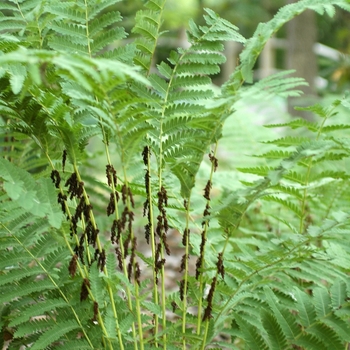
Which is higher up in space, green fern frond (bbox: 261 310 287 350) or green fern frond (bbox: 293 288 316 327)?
green fern frond (bbox: 293 288 316 327)

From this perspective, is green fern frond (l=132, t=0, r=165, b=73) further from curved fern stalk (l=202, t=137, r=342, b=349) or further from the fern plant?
curved fern stalk (l=202, t=137, r=342, b=349)

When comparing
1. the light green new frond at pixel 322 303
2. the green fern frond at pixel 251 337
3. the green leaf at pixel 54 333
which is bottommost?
the green leaf at pixel 54 333

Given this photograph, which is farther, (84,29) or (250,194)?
(84,29)

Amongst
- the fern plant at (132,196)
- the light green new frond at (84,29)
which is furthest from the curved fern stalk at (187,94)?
the light green new frond at (84,29)

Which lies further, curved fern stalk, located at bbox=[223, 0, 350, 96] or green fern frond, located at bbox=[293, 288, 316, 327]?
green fern frond, located at bbox=[293, 288, 316, 327]

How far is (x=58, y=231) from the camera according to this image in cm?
112

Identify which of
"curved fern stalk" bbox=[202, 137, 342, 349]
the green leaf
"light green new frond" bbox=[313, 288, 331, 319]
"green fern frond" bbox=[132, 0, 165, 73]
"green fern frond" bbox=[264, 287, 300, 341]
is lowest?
the green leaf

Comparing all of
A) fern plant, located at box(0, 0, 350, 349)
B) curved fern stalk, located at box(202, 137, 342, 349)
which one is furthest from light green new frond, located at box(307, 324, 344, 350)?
curved fern stalk, located at box(202, 137, 342, 349)

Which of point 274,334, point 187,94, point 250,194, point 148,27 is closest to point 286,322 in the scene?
point 274,334

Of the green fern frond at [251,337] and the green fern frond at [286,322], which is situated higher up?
the green fern frond at [286,322]

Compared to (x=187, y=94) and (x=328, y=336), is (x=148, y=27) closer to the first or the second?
(x=187, y=94)

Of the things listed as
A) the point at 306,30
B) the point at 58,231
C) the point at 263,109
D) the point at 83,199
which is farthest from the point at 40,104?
the point at 306,30

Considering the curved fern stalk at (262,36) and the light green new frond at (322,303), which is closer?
the curved fern stalk at (262,36)

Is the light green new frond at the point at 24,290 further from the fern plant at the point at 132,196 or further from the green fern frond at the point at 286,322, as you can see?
the green fern frond at the point at 286,322
